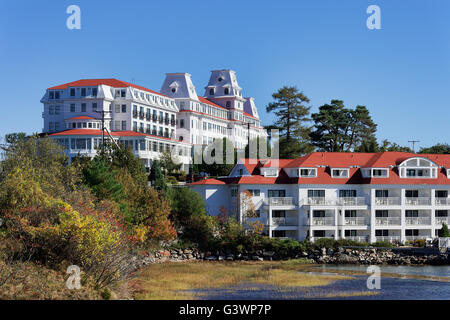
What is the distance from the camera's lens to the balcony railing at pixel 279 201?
201ft

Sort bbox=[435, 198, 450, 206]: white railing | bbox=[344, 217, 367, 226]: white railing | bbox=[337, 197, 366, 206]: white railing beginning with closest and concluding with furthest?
bbox=[344, 217, 367, 226]: white railing, bbox=[337, 197, 366, 206]: white railing, bbox=[435, 198, 450, 206]: white railing

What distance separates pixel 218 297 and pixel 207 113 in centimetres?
7668

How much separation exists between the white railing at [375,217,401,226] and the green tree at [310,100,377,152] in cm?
2361

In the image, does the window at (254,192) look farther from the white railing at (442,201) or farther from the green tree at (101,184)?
the white railing at (442,201)

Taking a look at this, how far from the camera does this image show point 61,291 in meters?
30.6

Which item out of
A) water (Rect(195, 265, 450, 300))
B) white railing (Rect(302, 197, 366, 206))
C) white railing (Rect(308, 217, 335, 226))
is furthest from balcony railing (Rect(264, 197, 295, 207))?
water (Rect(195, 265, 450, 300))

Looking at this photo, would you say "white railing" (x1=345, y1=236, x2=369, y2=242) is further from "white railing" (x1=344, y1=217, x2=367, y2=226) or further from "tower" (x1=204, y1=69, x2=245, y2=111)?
"tower" (x1=204, y1=69, x2=245, y2=111)

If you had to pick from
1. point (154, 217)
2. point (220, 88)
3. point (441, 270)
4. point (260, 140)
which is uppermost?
point (220, 88)

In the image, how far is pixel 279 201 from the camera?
61.6 m

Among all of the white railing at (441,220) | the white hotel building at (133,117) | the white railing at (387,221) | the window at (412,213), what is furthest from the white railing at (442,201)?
the white hotel building at (133,117)

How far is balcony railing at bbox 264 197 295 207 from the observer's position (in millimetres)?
61344

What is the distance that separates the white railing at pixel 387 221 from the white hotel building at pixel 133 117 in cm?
2427
